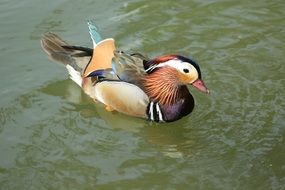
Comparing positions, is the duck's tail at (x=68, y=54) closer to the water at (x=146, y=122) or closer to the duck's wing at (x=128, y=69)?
the water at (x=146, y=122)

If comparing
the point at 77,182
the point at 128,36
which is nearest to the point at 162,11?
the point at 128,36

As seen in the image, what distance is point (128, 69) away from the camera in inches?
214

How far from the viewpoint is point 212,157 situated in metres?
4.93

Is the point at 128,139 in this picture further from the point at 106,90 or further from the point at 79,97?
the point at 79,97

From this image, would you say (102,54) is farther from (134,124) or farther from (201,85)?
(201,85)

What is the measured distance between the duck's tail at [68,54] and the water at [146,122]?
0.71 feet

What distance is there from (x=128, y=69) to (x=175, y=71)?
1.46 feet

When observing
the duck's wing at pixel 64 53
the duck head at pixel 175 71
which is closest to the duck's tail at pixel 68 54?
the duck's wing at pixel 64 53

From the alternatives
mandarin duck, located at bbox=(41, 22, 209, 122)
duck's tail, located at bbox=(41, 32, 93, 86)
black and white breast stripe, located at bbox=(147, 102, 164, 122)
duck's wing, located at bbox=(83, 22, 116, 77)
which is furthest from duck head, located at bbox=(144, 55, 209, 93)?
duck's tail, located at bbox=(41, 32, 93, 86)

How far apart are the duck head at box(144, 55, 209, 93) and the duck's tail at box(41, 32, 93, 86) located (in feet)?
2.41

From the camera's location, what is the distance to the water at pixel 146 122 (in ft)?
15.8

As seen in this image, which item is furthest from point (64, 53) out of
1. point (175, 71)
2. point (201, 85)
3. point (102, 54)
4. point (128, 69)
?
point (201, 85)

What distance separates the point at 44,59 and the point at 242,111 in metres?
2.32

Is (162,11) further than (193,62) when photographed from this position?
Yes
